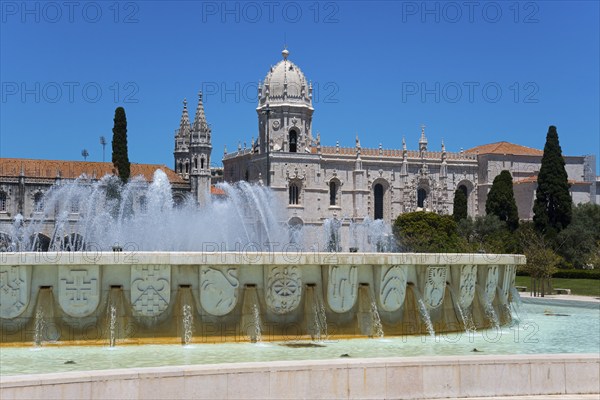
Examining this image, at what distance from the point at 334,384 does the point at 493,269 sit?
8113 millimetres

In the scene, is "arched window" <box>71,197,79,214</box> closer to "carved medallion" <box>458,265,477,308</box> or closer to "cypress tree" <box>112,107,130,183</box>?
"cypress tree" <box>112,107,130,183</box>

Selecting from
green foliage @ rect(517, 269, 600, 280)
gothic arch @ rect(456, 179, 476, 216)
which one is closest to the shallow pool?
green foliage @ rect(517, 269, 600, 280)

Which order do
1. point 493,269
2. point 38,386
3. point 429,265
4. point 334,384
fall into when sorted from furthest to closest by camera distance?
point 493,269 < point 429,265 < point 334,384 < point 38,386

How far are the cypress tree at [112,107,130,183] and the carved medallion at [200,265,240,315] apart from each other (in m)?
53.5

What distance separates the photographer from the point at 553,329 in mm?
15867

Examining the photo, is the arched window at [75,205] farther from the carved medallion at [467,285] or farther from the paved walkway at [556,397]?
the paved walkway at [556,397]

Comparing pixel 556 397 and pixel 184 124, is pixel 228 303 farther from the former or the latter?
pixel 184 124

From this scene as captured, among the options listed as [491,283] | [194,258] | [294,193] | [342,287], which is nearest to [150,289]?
[194,258]

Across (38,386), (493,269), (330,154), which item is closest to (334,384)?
(38,386)

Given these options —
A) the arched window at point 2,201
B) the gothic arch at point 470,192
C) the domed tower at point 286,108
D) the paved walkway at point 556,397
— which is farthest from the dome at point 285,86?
the paved walkway at point 556,397

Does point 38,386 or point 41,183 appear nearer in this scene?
point 38,386

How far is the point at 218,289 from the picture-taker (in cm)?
1242

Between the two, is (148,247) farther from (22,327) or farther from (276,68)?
(276,68)

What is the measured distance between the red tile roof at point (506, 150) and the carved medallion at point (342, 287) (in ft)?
250
